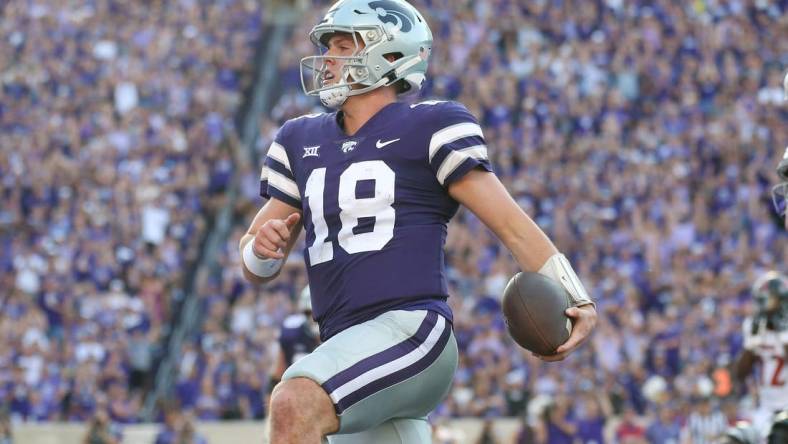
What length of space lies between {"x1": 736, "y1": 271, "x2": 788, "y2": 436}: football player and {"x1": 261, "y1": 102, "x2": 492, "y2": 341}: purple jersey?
4461mm

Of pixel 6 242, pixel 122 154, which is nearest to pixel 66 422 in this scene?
pixel 6 242

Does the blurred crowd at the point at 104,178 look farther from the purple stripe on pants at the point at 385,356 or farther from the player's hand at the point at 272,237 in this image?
the purple stripe on pants at the point at 385,356

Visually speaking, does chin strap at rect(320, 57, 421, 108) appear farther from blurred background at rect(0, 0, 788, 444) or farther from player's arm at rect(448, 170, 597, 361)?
blurred background at rect(0, 0, 788, 444)

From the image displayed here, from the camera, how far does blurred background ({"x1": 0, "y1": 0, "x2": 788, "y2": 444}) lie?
13.2 meters

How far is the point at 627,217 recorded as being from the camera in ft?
49.8

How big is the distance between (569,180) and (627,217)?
2.77ft

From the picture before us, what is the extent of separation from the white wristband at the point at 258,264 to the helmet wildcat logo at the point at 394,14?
2.74ft

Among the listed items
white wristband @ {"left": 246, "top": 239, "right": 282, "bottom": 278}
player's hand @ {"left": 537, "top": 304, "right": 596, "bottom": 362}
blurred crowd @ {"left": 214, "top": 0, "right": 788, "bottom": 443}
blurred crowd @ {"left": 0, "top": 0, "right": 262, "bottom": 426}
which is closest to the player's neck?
white wristband @ {"left": 246, "top": 239, "right": 282, "bottom": 278}

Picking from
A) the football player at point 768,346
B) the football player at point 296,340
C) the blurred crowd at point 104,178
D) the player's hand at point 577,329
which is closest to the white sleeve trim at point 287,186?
the player's hand at point 577,329

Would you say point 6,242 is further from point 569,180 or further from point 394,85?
point 394,85

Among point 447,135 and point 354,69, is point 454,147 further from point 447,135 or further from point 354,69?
point 354,69

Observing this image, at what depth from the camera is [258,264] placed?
4.59m

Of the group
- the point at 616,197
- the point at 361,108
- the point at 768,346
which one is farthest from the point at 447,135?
the point at 616,197

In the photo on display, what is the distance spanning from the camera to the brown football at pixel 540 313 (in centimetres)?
408
